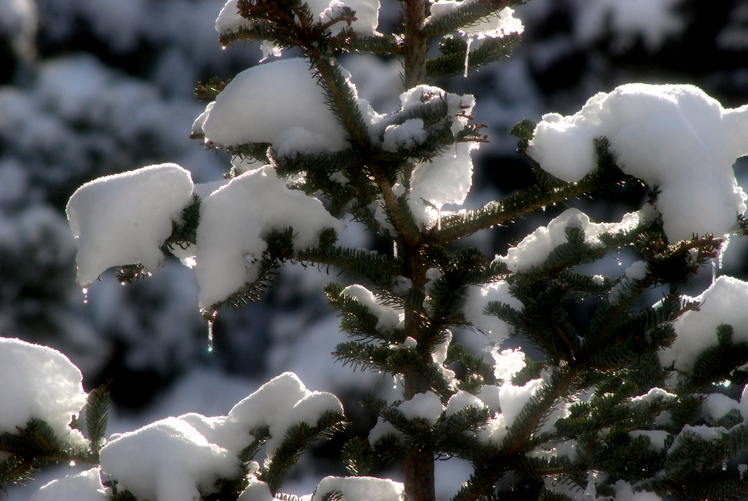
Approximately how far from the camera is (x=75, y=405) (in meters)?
1.02

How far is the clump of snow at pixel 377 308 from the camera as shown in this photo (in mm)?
1227

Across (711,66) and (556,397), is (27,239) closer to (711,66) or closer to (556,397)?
(556,397)

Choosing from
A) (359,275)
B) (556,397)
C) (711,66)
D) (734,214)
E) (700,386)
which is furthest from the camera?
(711,66)

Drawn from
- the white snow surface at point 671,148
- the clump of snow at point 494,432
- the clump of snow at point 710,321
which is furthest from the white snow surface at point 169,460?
the clump of snow at point 710,321

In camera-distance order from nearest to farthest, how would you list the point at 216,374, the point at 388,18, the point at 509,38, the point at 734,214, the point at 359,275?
the point at 734,214, the point at 359,275, the point at 509,38, the point at 388,18, the point at 216,374

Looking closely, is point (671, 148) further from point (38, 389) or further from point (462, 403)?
point (38, 389)

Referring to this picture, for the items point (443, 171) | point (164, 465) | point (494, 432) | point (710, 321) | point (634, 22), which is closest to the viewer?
point (164, 465)

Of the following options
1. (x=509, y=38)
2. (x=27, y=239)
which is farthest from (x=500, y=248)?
(x=27, y=239)

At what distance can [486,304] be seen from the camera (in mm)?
938

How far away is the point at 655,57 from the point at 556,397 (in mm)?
3269

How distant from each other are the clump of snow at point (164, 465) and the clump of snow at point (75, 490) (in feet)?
0.23

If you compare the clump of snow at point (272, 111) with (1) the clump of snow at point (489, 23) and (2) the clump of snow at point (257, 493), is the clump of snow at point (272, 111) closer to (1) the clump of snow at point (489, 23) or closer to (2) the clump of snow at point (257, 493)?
(1) the clump of snow at point (489, 23)

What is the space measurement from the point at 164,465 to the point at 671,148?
1.06 metres

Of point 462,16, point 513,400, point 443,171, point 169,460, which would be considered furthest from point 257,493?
point 462,16
